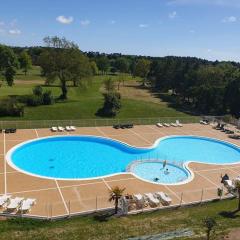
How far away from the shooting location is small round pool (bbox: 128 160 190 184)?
1218 inches

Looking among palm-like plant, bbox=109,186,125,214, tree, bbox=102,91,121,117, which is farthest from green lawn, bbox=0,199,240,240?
tree, bbox=102,91,121,117

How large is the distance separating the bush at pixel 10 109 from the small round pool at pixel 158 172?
70.0 ft

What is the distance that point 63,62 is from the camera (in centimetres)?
5572

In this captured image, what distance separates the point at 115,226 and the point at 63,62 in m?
40.0

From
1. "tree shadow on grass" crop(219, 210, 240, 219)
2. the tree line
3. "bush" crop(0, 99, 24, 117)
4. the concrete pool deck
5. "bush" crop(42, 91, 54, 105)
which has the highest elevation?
the tree line

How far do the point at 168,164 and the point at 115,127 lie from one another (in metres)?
13.3

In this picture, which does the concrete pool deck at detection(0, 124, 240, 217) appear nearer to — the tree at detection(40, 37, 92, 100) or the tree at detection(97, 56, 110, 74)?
the tree at detection(40, 37, 92, 100)

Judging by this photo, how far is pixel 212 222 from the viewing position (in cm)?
1619

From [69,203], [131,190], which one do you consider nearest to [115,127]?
[131,190]

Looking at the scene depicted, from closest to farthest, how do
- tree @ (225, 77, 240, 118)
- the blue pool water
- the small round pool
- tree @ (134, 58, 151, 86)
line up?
the small round pool, the blue pool water, tree @ (225, 77, 240, 118), tree @ (134, 58, 151, 86)

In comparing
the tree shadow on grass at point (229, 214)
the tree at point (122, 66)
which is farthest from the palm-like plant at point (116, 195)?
the tree at point (122, 66)

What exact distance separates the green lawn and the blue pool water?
28.0ft

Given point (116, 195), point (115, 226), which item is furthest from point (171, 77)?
point (115, 226)

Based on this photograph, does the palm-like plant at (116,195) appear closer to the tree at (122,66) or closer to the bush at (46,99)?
the bush at (46,99)
